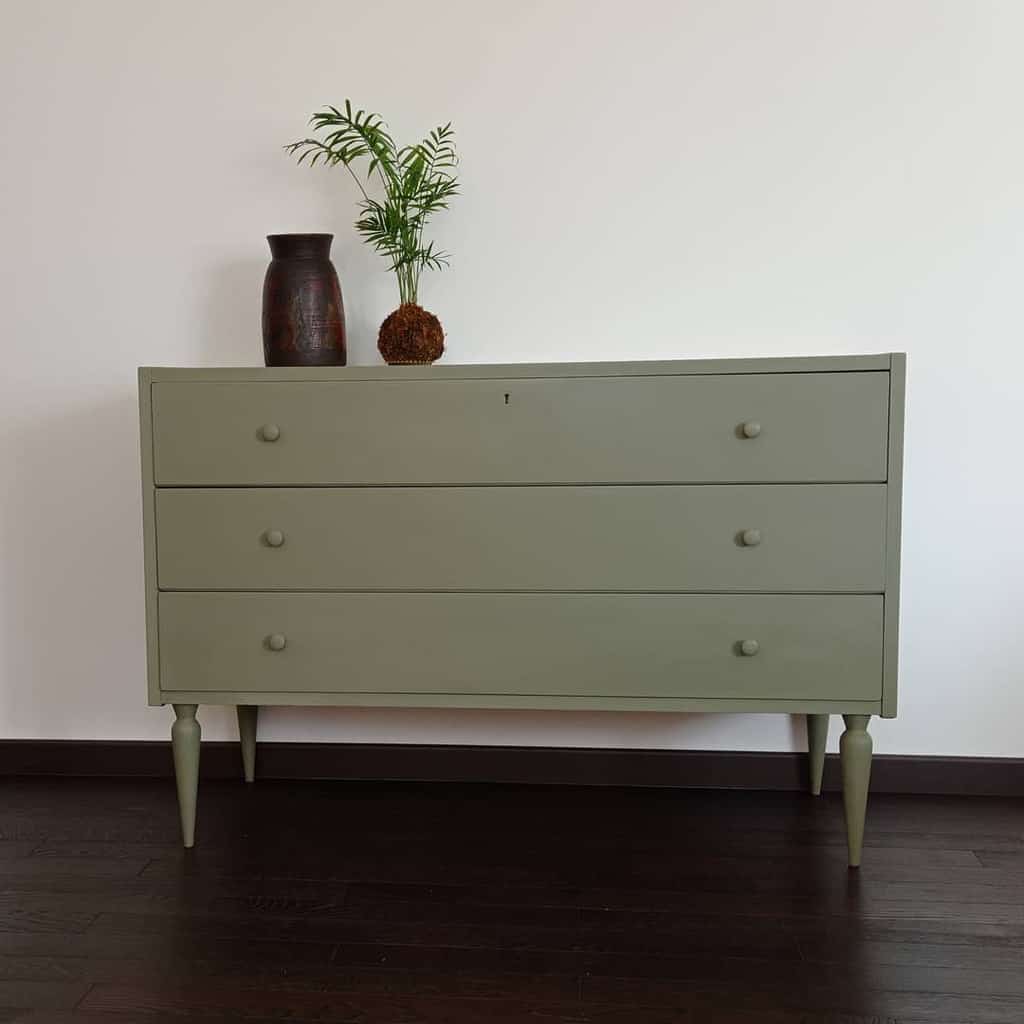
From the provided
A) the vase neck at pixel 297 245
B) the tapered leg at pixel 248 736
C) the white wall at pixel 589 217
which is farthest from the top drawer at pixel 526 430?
the tapered leg at pixel 248 736

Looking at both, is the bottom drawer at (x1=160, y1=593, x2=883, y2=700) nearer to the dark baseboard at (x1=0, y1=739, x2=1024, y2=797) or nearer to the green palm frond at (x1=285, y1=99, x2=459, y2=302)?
the dark baseboard at (x1=0, y1=739, x2=1024, y2=797)

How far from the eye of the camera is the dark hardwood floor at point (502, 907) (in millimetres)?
1553

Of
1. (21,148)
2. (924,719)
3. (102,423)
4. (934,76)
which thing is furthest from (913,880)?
(21,148)

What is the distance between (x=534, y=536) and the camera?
6.43 feet

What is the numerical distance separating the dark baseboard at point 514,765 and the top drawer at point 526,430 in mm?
770

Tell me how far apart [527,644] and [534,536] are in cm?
20

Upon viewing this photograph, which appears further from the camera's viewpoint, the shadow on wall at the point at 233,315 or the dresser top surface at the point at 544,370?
the shadow on wall at the point at 233,315

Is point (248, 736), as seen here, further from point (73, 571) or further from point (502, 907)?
point (502, 907)

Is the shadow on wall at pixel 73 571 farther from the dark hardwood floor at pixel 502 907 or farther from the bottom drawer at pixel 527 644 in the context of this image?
the bottom drawer at pixel 527 644

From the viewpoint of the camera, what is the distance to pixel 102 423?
2443 millimetres

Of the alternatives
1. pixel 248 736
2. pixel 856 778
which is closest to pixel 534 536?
pixel 856 778

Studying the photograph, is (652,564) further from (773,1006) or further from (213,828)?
(213,828)

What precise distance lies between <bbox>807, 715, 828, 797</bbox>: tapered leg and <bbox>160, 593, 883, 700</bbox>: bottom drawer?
37 cm

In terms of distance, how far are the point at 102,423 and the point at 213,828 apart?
96 centimetres
